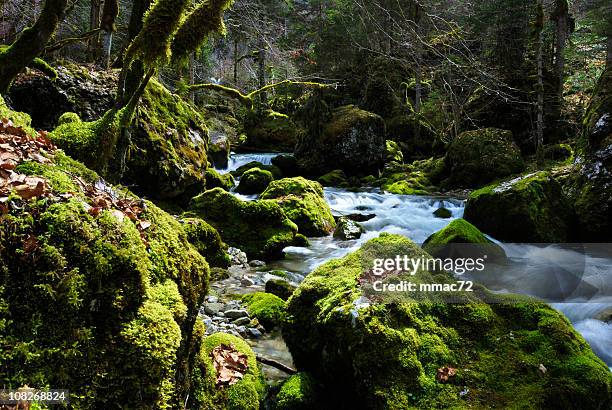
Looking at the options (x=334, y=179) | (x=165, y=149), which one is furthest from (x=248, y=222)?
(x=334, y=179)

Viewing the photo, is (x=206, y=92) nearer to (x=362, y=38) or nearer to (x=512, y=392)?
(x=362, y=38)

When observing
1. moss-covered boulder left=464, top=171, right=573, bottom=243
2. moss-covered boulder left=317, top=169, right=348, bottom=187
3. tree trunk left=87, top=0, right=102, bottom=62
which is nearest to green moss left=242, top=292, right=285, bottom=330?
moss-covered boulder left=464, top=171, right=573, bottom=243

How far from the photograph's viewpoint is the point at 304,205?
1169 cm

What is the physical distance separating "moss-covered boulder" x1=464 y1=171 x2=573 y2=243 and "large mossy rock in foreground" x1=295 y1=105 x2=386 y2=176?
396 inches

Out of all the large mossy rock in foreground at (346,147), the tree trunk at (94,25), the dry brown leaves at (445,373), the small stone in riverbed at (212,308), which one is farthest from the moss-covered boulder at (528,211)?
the tree trunk at (94,25)

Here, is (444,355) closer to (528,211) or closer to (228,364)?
(228,364)

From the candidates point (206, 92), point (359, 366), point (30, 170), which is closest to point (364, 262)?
point (359, 366)

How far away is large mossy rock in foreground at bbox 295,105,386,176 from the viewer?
65.8ft

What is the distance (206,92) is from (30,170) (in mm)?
30124

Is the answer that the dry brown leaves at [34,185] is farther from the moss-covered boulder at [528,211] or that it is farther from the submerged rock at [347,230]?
the moss-covered boulder at [528,211]

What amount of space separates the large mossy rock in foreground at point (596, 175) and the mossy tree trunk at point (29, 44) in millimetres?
11554

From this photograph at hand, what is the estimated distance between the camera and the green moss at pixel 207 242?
7.73 metres

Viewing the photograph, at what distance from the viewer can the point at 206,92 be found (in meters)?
30.5

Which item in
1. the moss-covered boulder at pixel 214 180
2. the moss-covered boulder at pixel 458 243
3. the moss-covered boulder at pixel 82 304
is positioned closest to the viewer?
the moss-covered boulder at pixel 82 304
